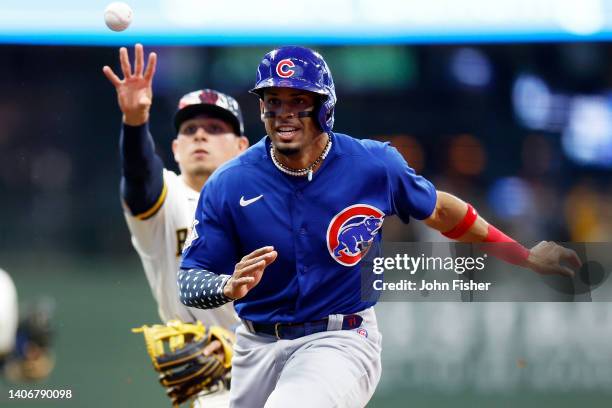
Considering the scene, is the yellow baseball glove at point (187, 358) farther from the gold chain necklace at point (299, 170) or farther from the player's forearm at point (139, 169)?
the gold chain necklace at point (299, 170)

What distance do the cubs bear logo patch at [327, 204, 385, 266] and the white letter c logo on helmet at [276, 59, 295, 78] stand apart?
0.52 metres

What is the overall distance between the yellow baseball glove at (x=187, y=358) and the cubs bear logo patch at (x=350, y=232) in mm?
1303

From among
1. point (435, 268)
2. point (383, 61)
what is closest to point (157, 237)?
point (435, 268)

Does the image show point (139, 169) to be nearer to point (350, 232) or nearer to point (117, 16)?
point (117, 16)

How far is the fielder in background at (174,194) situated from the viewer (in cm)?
436

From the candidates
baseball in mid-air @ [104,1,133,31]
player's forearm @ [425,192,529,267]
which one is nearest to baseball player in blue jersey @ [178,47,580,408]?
player's forearm @ [425,192,529,267]

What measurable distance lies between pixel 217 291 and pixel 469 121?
559 cm

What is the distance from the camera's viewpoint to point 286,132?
330 cm

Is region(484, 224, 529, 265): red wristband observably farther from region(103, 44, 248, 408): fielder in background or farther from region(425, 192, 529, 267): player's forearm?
region(103, 44, 248, 408): fielder in background

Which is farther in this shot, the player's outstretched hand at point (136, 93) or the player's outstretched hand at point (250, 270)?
the player's outstretched hand at point (136, 93)

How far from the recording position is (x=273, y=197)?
3381 mm

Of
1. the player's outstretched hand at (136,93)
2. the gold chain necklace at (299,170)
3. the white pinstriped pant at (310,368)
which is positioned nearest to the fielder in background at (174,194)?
the player's outstretched hand at (136,93)

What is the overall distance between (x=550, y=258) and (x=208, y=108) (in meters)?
1.99

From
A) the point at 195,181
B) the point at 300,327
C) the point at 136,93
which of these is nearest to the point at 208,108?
the point at 195,181
